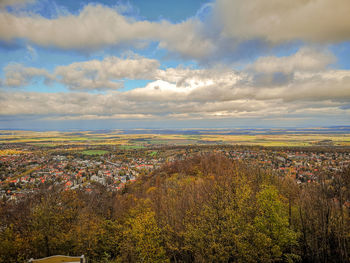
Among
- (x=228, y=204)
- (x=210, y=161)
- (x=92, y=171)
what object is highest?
(x=228, y=204)

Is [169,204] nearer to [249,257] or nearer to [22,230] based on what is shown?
[249,257]

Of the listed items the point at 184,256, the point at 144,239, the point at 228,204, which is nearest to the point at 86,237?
the point at 144,239

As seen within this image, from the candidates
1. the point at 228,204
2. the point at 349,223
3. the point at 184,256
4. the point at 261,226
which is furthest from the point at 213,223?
the point at 349,223

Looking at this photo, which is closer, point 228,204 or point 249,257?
point 249,257

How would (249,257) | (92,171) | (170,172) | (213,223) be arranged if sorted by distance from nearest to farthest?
1. (249,257)
2. (213,223)
3. (170,172)
4. (92,171)

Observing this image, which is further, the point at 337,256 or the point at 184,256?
the point at 184,256

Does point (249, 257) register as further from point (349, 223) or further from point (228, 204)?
point (349, 223)

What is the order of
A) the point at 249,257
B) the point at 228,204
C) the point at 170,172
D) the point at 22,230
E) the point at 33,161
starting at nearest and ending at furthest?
the point at 249,257 < the point at 228,204 < the point at 22,230 < the point at 170,172 < the point at 33,161

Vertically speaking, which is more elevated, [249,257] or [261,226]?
[261,226]

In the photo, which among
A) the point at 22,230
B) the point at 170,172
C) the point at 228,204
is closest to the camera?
the point at 228,204
